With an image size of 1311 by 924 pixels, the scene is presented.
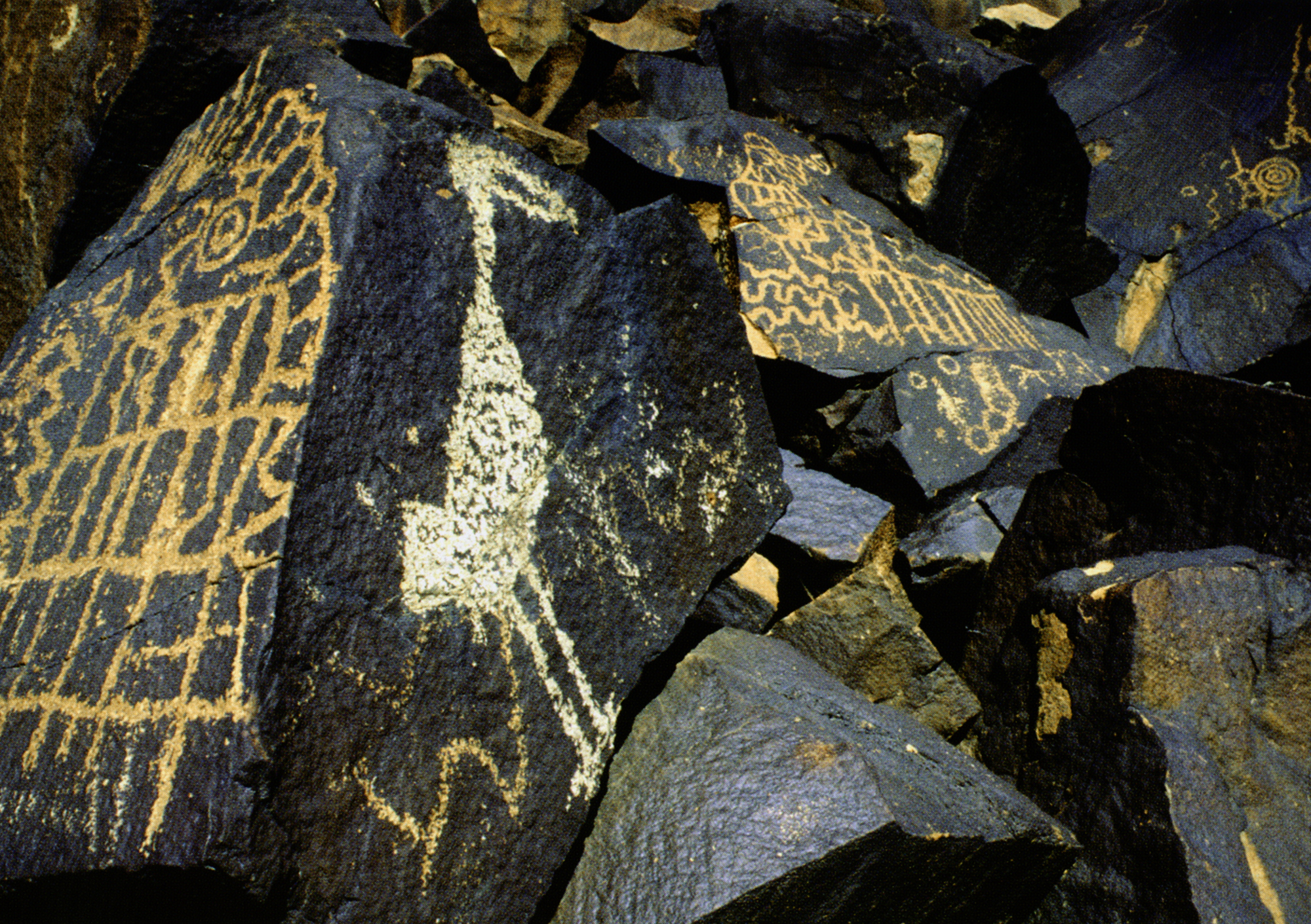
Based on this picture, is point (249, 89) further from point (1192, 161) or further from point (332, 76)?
point (1192, 161)

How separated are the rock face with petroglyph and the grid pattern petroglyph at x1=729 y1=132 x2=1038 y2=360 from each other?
1.25m

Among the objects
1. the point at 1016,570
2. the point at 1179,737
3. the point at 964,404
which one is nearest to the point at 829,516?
the point at 1016,570

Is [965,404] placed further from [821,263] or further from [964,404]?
[821,263]

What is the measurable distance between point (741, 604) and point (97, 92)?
171 centimetres

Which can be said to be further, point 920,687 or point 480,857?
point 920,687

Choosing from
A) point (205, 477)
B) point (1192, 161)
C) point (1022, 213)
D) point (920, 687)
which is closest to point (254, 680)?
point (205, 477)

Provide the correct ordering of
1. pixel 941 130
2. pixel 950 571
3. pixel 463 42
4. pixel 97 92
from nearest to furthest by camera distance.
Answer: pixel 97 92, pixel 950 571, pixel 941 130, pixel 463 42

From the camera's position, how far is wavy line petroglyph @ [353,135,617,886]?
1.11 m

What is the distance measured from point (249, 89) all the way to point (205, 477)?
790mm

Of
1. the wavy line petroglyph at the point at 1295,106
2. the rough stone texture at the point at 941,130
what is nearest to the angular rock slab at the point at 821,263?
the rough stone texture at the point at 941,130

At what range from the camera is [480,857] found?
3.59 ft

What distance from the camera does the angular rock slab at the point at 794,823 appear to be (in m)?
1.08

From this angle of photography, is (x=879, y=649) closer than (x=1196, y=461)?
No

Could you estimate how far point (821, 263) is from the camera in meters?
2.59
